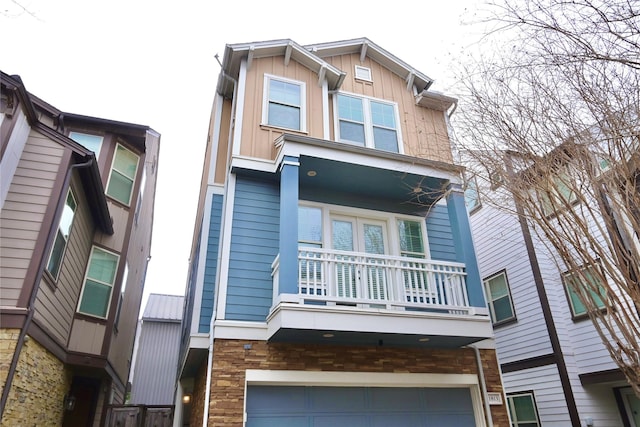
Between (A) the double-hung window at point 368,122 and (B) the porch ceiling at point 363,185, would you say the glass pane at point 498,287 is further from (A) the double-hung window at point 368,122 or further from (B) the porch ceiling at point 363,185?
(A) the double-hung window at point 368,122

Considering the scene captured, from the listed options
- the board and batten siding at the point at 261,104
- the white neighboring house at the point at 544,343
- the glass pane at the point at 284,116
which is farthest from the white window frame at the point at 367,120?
the white neighboring house at the point at 544,343

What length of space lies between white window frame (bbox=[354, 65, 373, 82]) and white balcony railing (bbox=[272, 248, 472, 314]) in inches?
196

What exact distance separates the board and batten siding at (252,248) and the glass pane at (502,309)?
7.47 metres

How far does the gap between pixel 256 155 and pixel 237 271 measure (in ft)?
7.64

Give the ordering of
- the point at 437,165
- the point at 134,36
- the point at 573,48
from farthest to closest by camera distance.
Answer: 1. the point at 437,165
2. the point at 134,36
3. the point at 573,48

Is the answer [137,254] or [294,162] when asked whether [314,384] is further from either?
[137,254]

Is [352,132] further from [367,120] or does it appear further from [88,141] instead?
[88,141]

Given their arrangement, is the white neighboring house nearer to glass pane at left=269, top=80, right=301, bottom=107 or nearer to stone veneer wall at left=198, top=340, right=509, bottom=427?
stone veneer wall at left=198, top=340, right=509, bottom=427

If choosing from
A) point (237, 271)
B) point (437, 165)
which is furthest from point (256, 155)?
point (437, 165)

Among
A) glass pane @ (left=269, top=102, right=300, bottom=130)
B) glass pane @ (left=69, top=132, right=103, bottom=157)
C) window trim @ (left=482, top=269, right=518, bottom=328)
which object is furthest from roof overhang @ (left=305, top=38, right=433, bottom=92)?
glass pane @ (left=69, top=132, right=103, bottom=157)

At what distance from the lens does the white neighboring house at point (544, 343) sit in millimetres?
8898

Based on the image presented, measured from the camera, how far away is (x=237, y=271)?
6523mm

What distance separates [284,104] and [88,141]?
5.44 metres

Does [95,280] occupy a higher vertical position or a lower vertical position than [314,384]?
higher
